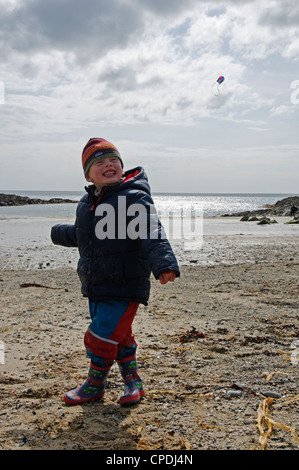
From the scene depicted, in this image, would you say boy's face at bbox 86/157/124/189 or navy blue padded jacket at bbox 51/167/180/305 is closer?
navy blue padded jacket at bbox 51/167/180/305

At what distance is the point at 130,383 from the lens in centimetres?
332

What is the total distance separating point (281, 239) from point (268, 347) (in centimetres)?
1285

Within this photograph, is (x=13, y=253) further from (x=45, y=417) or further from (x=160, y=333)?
(x=45, y=417)

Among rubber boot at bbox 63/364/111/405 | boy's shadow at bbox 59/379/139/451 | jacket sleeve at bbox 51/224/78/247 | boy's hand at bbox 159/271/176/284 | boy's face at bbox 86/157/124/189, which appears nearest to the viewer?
boy's shadow at bbox 59/379/139/451

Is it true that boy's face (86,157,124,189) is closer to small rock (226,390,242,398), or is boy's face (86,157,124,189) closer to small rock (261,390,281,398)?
small rock (226,390,242,398)

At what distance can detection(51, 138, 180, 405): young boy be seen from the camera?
3.12 metres

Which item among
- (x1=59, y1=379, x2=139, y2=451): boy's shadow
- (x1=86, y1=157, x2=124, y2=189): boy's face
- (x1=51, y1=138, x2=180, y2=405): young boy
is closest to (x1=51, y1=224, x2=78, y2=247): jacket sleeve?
(x1=51, y1=138, x2=180, y2=405): young boy

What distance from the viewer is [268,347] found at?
173 inches

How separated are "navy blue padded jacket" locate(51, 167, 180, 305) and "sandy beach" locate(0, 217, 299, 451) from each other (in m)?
0.83

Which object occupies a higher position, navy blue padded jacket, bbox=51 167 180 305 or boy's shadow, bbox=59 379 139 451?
navy blue padded jacket, bbox=51 167 180 305

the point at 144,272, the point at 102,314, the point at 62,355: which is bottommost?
the point at 62,355
